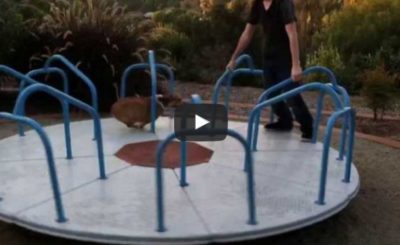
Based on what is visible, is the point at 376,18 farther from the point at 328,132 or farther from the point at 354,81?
the point at 328,132

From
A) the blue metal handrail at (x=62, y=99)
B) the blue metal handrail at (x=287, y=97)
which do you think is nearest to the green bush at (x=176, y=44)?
the blue metal handrail at (x=287, y=97)

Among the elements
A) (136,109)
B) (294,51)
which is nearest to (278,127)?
(294,51)

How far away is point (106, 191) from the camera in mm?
4246

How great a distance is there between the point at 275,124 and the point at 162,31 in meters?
6.70

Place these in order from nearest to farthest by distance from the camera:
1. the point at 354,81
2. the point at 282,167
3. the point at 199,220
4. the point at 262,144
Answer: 1. the point at 199,220
2. the point at 282,167
3. the point at 262,144
4. the point at 354,81

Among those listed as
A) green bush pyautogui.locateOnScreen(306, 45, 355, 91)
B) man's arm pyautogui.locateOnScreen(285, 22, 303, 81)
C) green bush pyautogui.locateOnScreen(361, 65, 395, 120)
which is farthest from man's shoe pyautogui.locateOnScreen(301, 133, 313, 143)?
green bush pyautogui.locateOnScreen(306, 45, 355, 91)

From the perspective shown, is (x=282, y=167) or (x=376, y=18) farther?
(x=376, y=18)

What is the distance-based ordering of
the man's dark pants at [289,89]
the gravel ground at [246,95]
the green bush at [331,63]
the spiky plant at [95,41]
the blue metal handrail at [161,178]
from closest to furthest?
the blue metal handrail at [161,178], the man's dark pants at [289,89], the spiky plant at [95,41], the gravel ground at [246,95], the green bush at [331,63]

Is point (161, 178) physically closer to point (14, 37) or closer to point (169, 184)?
point (169, 184)

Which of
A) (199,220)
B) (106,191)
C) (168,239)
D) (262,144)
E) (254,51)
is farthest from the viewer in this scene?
(254,51)

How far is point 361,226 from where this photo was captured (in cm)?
434

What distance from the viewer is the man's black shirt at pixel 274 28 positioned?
211 inches

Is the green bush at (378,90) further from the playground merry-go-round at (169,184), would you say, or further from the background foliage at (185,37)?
the playground merry-go-round at (169,184)

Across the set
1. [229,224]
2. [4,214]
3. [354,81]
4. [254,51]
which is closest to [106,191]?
Answer: [4,214]
